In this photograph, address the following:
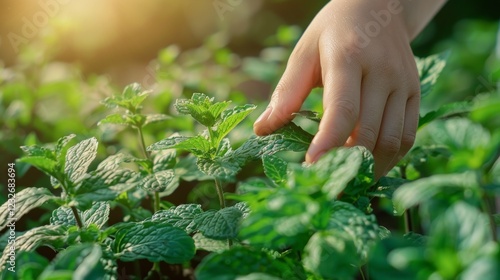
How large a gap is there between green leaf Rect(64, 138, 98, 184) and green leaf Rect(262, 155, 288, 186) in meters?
0.28

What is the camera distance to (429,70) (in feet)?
4.83

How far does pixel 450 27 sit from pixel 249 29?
1.33m

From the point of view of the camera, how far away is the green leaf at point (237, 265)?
2.39 feet

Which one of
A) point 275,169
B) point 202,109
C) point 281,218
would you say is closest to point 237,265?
point 281,218

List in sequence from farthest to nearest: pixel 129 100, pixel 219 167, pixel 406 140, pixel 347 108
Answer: pixel 129 100
pixel 406 140
pixel 347 108
pixel 219 167

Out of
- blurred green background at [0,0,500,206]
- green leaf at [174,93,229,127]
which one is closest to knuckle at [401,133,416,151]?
blurred green background at [0,0,500,206]

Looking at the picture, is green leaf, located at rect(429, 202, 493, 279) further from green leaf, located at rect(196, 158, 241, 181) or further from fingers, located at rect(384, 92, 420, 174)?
fingers, located at rect(384, 92, 420, 174)

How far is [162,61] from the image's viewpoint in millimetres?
2381

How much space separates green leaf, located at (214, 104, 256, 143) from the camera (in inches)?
41.6

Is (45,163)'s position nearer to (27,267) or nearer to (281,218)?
(27,267)

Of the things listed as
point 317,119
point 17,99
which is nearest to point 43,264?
point 317,119

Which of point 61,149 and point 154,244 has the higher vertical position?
point 61,149

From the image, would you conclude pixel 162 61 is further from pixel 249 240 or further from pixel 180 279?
pixel 249 240

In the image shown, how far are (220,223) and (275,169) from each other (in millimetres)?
118
